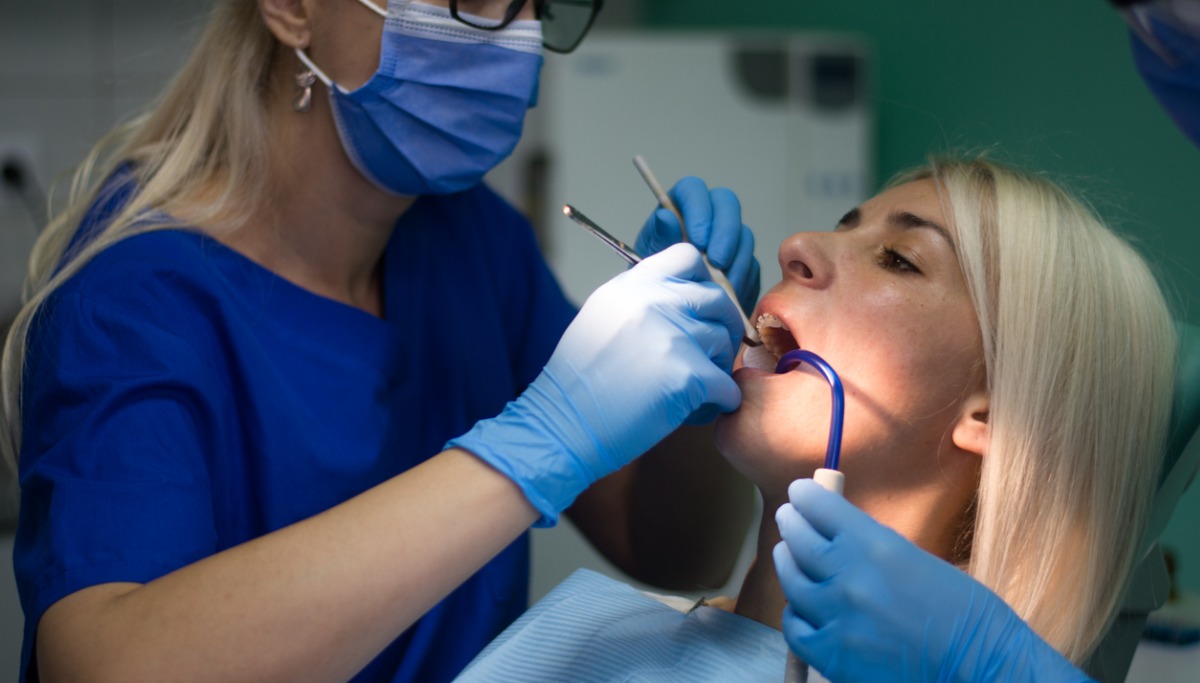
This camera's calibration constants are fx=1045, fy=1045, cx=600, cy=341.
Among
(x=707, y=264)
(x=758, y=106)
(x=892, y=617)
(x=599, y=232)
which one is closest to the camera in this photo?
(x=892, y=617)

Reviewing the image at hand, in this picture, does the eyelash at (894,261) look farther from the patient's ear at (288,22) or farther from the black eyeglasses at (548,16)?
the patient's ear at (288,22)

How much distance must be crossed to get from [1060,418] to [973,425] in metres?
0.09

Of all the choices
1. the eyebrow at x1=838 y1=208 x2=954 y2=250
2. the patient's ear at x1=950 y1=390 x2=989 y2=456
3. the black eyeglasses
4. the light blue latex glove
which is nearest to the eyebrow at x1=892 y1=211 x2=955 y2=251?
the eyebrow at x1=838 y1=208 x2=954 y2=250

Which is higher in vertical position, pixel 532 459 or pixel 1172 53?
pixel 1172 53

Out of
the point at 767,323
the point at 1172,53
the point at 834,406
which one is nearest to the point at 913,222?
the point at 767,323

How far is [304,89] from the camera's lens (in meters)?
1.34

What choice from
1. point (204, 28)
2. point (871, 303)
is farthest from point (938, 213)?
point (204, 28)

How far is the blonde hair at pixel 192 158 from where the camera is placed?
4.24ft

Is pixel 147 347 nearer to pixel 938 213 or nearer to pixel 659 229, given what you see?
pixel 659 229

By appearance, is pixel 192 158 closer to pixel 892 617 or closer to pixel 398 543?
pixel 398 543

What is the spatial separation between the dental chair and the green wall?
110mm

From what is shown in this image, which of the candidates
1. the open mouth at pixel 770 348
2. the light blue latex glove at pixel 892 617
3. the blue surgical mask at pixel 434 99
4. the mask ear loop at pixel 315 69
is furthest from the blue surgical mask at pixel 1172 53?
the mask ear loop at pixel 315 69

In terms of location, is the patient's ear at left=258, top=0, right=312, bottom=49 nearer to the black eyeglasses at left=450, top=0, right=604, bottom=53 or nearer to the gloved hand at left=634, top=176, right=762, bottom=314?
the black eyeglasses at left=450, top=0, right=604, bottom=53

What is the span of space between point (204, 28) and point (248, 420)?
0.60m
